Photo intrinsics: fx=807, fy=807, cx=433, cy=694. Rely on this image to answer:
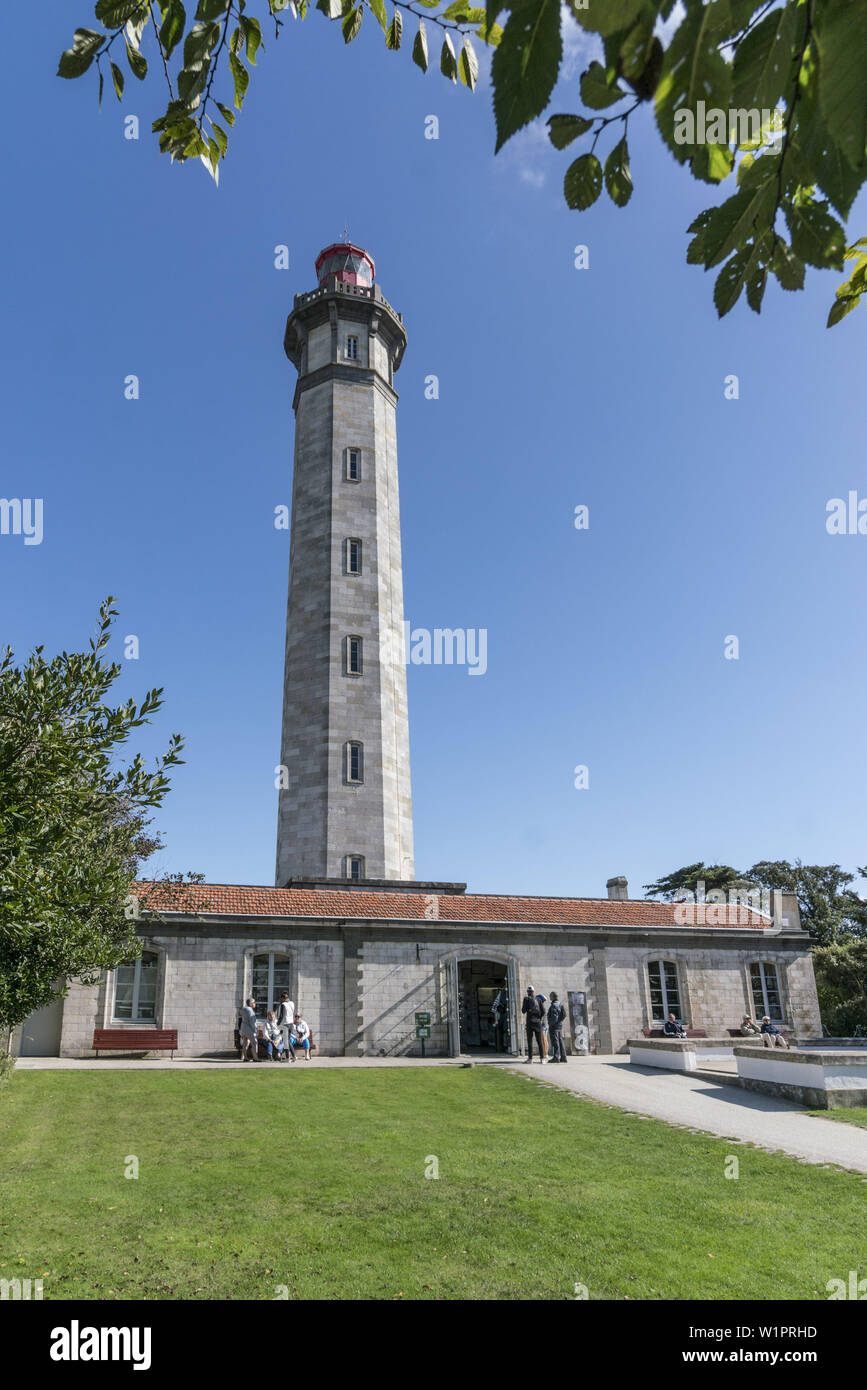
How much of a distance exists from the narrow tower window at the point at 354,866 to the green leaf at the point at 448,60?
24.9 metres

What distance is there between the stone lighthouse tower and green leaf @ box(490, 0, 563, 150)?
26.0 meters

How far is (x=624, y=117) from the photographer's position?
215cm

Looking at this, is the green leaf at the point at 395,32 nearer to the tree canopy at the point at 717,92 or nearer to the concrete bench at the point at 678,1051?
the tree canopy at the point at 717,92

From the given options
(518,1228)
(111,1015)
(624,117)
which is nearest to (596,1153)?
(518,1228)

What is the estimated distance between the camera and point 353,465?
103 feet

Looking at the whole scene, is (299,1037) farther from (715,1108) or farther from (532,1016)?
(715,1108)

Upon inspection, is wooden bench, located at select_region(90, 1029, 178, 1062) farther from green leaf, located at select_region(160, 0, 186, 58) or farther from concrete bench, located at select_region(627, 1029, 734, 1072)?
green leaf, located at select_region(160, 0, 186, 58)

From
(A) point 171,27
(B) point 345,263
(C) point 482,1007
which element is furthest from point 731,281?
(B) point 345,263

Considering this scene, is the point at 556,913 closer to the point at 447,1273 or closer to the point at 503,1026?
the point at 503,1026

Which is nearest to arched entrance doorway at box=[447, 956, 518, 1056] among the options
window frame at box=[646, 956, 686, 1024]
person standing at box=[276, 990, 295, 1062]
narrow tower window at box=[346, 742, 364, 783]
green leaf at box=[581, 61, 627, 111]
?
window frame at box=[646, 956, 686, 1024]

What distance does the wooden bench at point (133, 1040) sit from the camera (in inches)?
741

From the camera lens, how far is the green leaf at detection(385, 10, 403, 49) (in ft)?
10.6

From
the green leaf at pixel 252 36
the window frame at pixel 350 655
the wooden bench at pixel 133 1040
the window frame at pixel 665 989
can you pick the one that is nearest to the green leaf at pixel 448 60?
the green leaf at pixel 252 36

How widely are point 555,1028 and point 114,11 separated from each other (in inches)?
855
